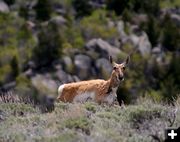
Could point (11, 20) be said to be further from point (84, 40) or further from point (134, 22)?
point (134, 22)

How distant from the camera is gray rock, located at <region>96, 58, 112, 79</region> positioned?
9341cm

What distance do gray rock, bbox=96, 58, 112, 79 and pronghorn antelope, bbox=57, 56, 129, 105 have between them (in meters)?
74.3

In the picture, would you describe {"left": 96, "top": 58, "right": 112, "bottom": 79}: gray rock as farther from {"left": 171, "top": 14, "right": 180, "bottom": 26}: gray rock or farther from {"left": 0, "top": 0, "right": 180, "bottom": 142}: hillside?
{"left": 171, "top": 14, "right": 180, "bottom": 26}: gray rock

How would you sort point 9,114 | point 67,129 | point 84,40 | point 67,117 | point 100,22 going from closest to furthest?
point 67,129
point 67,117
point 9,114
point 84,40
point 100,22

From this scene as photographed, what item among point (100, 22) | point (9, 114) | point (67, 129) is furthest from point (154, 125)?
point (100, 22)

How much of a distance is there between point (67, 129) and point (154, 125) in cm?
161

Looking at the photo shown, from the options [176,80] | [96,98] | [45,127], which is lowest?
[176,80]

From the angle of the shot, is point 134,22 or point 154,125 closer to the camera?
point 154,125

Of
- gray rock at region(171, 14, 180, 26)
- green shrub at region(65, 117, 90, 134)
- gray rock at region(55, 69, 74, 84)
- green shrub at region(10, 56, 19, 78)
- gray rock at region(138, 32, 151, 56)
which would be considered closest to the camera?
green shrub at region(65, 117, 90, 134)

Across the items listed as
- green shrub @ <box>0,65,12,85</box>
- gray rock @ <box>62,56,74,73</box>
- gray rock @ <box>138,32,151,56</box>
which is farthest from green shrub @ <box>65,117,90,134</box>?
gray rock @ <box>138,32,151,56</box>

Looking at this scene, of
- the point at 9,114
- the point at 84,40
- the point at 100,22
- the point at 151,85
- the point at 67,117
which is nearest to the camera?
the point at 67,117

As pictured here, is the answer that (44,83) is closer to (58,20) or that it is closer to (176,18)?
(58,20)

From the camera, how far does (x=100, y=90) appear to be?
18062 mm

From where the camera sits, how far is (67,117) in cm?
1326
